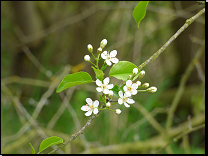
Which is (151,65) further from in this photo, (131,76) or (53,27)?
(131,76)

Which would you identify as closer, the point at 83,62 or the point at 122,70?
the point at 122,70

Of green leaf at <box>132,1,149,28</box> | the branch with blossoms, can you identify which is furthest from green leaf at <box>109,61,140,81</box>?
green leaf at <box>132,1,149,28</box>

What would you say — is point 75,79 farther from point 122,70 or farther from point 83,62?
point 83,62

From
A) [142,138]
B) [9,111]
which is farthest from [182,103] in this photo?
[9,111]

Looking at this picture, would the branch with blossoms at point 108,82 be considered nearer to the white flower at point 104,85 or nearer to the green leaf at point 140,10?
the white flower at point 104,85

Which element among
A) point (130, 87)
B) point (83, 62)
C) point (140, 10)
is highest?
point (83, 62)

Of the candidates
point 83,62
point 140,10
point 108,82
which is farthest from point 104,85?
point 83,62

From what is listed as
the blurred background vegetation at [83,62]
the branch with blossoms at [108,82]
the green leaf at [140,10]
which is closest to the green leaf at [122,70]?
the branch with blossoms at [108,82]

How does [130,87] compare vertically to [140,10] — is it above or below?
below
